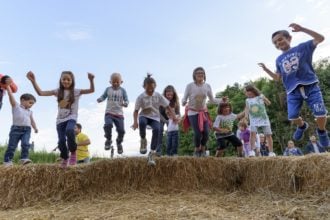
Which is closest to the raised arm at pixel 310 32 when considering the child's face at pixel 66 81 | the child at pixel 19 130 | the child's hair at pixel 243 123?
the child's hair at pixel 243 123

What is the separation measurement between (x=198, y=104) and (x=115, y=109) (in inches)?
66.9

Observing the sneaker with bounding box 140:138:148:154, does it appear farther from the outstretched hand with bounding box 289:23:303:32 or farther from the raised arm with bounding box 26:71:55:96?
the outstretched hand with bounding box 289:23:303:32

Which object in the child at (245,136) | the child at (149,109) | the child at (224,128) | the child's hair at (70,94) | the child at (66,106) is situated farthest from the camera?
the child at (245,136)

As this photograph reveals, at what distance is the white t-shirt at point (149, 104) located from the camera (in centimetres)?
695

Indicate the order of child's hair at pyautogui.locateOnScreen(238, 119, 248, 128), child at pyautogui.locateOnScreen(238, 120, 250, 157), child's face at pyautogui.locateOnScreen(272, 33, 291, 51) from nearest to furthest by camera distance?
1. child's face at pyautogui.locateOnScreen(272, 33, 291, 51)
2. child's hair at pyautogui.locateOnScreen(238, 119, 248, 128)
3. child at pyautogui.locateOnScreen(238, 120, 250, 157)

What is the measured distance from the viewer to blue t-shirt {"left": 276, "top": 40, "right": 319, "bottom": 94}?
570 cm

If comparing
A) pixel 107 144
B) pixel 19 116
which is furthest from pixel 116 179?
pixel 19 116

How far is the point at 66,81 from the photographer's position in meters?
6.54

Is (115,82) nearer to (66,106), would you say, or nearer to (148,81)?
(148,81)

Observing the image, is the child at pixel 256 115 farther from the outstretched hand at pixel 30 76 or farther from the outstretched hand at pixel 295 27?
the outstretched hand at pixel 30 76

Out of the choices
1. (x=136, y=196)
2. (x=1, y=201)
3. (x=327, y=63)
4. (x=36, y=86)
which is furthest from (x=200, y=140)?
(x=327, y=63)

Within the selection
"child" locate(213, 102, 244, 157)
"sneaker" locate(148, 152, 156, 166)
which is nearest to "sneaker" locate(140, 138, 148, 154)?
"sneaker" locate(148, 152, 156, 166)

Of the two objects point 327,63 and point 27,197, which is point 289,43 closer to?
point 27,197

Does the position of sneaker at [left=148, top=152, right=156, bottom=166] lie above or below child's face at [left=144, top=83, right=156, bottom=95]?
below
